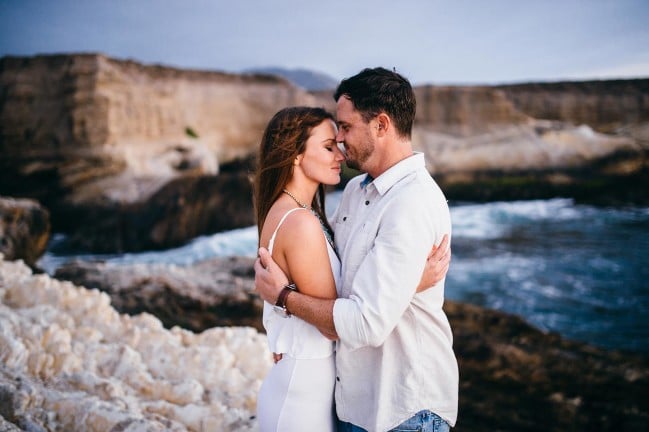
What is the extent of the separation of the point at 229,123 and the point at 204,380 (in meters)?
23.6

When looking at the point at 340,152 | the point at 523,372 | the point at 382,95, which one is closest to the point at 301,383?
the point at 340,152

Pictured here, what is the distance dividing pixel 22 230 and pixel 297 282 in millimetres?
7396

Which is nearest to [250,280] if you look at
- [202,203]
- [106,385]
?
[106,385]

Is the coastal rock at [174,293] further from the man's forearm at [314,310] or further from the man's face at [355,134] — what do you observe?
the man's face at [355,134]

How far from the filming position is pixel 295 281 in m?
1.79

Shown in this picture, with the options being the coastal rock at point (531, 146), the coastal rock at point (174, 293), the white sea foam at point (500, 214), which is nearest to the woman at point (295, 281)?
the coastal rock at point (174, 293)

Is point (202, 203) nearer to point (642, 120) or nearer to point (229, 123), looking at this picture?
point (229, 123)

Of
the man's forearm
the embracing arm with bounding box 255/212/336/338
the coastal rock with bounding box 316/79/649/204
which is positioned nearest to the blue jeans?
the man's forearm

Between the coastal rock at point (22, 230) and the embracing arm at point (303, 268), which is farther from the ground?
the embracing arm at point (303, 268)

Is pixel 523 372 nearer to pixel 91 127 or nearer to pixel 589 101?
pixel 91 127

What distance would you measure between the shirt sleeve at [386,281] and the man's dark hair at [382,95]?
47 cm

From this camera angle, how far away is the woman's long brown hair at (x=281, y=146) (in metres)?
2.01

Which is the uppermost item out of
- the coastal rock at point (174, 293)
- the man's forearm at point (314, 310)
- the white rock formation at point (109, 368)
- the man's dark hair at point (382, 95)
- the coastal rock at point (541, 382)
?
the man's dark hair at point (382, 95)

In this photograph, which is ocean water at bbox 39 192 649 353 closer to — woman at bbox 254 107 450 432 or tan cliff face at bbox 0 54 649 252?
tan cliff face at bbox 0 54 649 252
